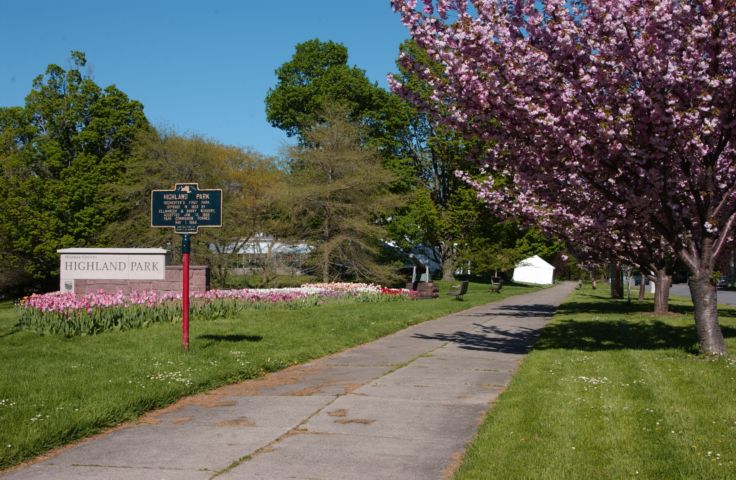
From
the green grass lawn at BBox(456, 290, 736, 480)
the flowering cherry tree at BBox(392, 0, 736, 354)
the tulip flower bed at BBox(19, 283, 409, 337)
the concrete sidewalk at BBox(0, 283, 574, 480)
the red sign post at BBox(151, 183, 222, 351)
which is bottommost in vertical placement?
the concrete sidewalk at BBox(0, 283, 574, 480)

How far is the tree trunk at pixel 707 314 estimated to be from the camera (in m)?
11.4

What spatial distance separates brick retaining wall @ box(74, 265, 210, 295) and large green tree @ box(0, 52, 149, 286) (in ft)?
45.3

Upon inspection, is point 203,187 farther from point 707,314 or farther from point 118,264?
point 707,314

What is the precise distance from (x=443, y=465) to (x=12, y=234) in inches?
1440

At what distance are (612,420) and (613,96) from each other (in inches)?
204

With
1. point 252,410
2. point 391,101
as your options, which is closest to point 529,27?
point 252,410

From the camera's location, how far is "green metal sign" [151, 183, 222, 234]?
1227 cm

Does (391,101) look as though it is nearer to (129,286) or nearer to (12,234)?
(12,234)

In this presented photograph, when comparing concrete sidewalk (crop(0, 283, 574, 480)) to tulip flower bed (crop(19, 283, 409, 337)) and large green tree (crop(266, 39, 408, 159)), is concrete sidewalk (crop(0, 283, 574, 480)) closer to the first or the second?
tulip flower bed (crop(19, 283, 409, 337))

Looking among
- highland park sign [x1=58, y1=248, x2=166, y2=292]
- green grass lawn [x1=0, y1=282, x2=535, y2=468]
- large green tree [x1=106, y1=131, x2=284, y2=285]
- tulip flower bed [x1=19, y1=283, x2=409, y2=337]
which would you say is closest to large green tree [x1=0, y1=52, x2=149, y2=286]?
large green tree [x1=106, y1=131, x2=284, y2=285]

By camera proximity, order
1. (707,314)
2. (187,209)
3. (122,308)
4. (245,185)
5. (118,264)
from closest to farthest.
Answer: (707,314)
(187,209)
(122,308)
(118,264)
(245,185)

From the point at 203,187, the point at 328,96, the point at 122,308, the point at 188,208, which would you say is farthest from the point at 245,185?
the point at 188,208

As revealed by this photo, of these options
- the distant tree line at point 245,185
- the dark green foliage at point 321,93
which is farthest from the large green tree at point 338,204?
the dark green foliage at point 321,93

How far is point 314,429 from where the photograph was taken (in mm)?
7004
